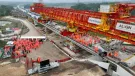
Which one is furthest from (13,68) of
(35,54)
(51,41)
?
(51,41)

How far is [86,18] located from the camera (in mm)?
28328

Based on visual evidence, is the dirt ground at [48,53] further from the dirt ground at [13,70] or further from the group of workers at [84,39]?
the dirt ground at [13,70]

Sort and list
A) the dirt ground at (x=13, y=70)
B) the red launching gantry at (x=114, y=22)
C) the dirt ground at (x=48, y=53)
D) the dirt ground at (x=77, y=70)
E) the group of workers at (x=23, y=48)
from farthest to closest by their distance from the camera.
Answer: the group of workers at (x=23, y=48) → the dirt ground at (x=48, y=53) → the dirt ground at (x=13, y=70) → the dirt ground at (x=77, y=70) → the red launching gantry at (x=114, y=22)

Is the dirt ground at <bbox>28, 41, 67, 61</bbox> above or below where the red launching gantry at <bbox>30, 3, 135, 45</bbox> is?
below

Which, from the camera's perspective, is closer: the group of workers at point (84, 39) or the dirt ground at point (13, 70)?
the dirt ground at point (13, 70)

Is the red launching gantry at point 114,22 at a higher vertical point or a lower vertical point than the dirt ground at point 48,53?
higher

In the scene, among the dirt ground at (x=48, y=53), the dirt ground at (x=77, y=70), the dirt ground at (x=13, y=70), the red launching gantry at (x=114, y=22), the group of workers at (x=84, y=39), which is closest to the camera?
the red launching gantry at (x=114, y=22)

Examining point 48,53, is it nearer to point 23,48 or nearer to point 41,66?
point 23,48

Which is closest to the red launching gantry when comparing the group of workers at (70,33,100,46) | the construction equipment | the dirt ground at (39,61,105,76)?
the group of workers at (70,33,100,46)

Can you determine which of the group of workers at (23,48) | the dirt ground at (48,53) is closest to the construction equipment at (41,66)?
the dirt ground at (48,53)

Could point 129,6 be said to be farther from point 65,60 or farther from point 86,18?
point 65,60

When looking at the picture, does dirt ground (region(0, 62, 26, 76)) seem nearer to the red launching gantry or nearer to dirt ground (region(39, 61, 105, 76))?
dirt ground (region(39, 61, 105, 76))

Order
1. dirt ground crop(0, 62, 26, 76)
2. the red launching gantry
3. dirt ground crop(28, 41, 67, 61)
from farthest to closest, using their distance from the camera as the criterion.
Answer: dirt ground crop(28, 41, 67, 61) → dirt ground crop(0, 62, 26, 76) → the red launching gantry

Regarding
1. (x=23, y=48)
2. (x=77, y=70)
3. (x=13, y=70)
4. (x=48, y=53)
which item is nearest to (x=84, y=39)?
(x=48, y=53)
